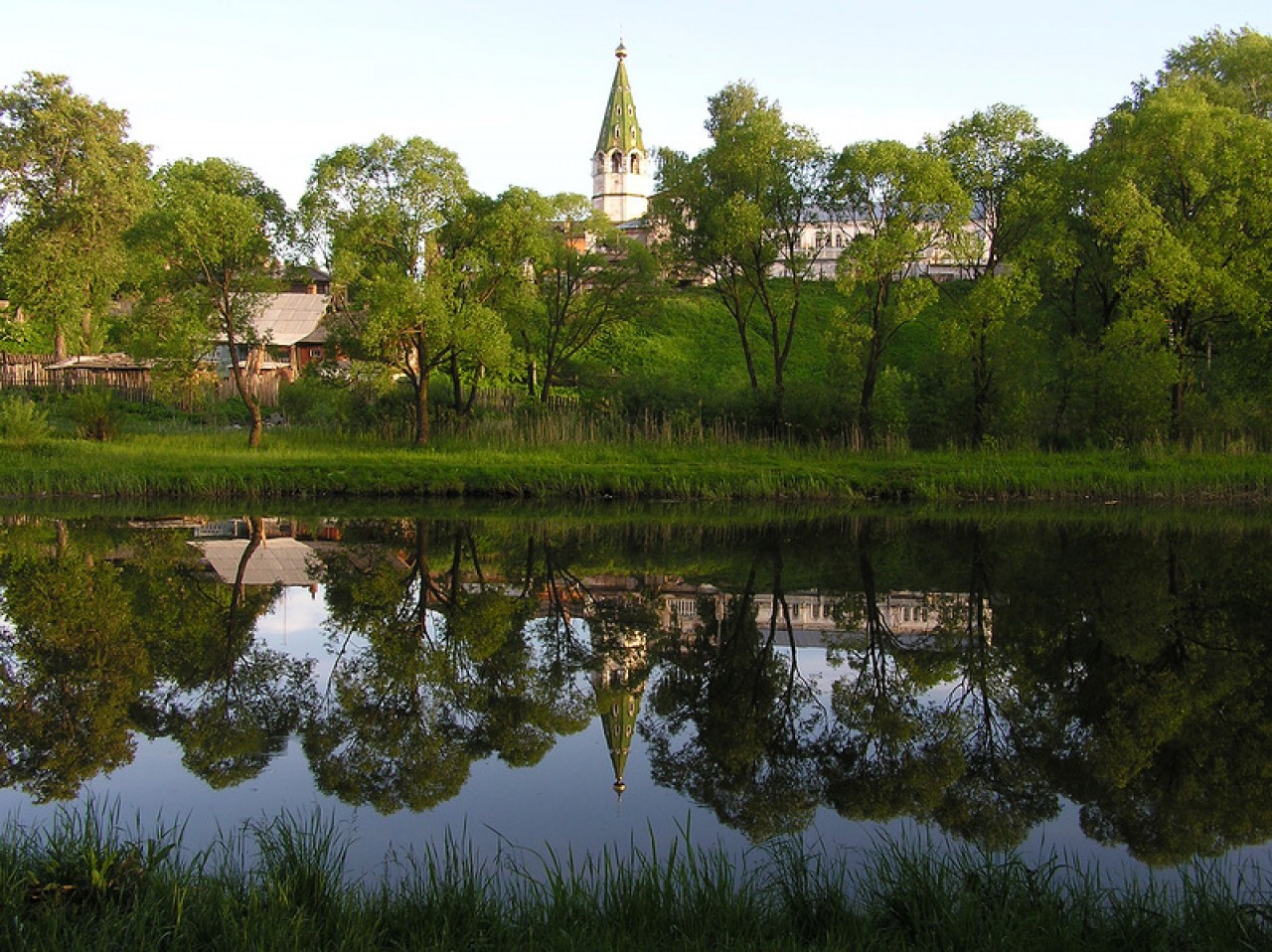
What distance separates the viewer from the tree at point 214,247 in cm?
2389

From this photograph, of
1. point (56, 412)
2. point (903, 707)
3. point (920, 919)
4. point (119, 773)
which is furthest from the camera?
point (56, 412)

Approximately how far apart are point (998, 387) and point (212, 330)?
60.3 ft

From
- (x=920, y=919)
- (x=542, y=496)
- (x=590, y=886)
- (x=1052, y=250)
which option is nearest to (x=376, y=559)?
(x=542, y=496)

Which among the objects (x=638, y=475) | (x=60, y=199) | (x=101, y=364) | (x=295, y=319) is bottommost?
(x=638, y=475)

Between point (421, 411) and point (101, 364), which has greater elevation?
point (101, 364)

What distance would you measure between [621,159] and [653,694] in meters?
98.8

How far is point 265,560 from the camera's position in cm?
1528

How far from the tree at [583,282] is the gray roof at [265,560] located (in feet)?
39.5

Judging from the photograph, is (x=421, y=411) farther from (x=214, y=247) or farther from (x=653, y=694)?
(x=653, y=694)

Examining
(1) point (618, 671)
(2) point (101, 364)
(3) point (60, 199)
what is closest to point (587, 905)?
(1) point (618, 671)

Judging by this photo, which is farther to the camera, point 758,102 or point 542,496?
point 758,102

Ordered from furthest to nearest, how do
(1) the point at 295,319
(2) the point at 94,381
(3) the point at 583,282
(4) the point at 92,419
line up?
(1) the point at 295,319, (2) the point at 94,381, (3) the point at 583,282, (4) the point at 92,419

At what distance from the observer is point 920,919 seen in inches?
185

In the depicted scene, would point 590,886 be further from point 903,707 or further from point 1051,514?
point 1051,514
